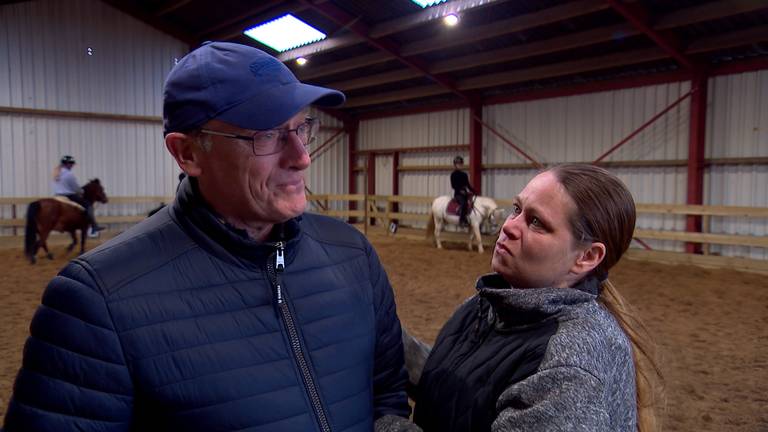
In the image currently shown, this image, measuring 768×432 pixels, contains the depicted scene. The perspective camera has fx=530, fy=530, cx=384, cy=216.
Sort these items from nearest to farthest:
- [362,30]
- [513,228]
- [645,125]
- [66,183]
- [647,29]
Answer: [513,228], [647,29], [66,183], [645,125], [362,30]

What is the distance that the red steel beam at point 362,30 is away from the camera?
9.59 meters

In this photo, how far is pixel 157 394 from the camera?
911mm

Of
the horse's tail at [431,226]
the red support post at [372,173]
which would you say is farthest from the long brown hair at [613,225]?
the red support post at [372,173]

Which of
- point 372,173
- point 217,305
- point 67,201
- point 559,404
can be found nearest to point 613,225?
point 559,404

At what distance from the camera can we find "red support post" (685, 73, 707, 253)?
8.74 m

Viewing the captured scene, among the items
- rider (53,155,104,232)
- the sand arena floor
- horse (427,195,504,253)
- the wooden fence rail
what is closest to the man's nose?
the sand arena floor

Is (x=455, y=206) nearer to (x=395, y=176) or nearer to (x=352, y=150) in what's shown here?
(x=395, y=176)

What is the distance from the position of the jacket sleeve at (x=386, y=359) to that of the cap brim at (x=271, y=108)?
436mm

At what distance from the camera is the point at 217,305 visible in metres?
1.01

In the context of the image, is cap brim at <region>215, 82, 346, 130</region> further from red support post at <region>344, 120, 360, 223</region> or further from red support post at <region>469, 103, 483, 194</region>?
red support post at <region>344, 120, 360, 223</region>

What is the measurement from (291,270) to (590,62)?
9.76 m

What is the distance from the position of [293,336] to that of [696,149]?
9494mm

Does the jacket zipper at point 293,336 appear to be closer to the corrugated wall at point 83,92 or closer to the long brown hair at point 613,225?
the long brown hair at point 613,225

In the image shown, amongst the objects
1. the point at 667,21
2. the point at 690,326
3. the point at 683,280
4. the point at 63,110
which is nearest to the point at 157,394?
the point at 690,326
